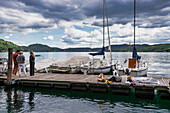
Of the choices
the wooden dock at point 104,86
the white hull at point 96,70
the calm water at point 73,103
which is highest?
the white hull at point 96,70

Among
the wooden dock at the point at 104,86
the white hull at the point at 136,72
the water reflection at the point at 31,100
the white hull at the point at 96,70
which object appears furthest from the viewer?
the white hull at the point at 96,70

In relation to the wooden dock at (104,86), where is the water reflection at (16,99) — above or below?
below

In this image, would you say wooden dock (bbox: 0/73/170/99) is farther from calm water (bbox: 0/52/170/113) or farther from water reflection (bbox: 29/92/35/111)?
water reflection (bbox: 29/92/35/111)

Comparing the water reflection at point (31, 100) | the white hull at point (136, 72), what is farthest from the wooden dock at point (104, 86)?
the white hull at point (136, 72)

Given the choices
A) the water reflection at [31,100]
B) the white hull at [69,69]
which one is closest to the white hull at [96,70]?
the white hull at [69,69]

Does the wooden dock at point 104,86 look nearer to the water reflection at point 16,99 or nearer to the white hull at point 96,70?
the water reflection at point 16,99

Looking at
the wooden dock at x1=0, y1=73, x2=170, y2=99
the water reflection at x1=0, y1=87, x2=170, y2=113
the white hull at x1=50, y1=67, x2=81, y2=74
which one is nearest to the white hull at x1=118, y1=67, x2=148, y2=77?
the white hull at x1=50, y1=67, x2=81, y2=74

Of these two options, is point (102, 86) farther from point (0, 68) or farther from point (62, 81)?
point (0, 68)

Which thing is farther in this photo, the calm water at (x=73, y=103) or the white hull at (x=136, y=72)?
the white hull at (x=136, y=72)

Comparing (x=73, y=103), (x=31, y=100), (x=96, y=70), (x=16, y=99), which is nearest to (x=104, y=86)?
(x=73, y=103)

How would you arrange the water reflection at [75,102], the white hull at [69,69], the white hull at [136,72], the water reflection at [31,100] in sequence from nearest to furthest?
the water reflection at [75,102], the water reflection at [31,100], the white hull at [136,72], the white hull at [69,69]

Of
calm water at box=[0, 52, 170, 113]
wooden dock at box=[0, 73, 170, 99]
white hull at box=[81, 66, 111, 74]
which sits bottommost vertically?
calm water at box=[0, 52, 170, 113]

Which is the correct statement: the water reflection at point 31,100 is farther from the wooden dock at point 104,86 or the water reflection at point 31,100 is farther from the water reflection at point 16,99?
the wooden dock at point 104,86

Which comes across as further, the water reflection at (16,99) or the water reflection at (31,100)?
the water reflection at (31,100)
